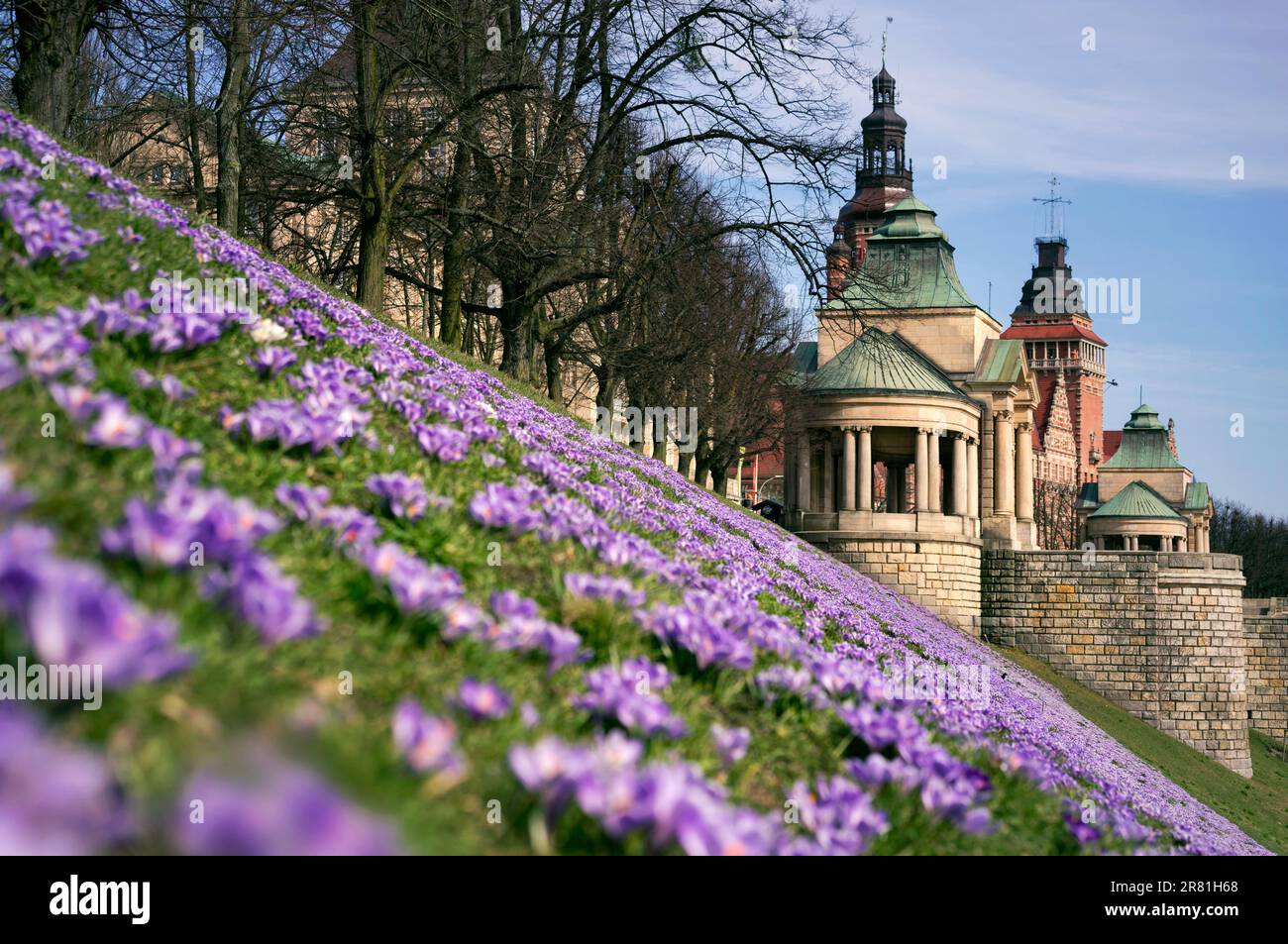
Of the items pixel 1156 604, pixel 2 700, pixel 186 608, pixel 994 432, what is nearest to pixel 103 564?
pixel 186 608

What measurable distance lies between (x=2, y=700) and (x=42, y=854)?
644 millimetres

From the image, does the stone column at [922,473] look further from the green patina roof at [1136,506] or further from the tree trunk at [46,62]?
the green patina roof at [1136,506]

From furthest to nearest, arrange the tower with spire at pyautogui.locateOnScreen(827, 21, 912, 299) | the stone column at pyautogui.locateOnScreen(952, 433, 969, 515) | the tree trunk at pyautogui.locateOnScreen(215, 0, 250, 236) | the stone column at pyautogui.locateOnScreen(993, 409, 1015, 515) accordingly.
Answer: the tower with spire at pyautogui.locateOnScreen(827, 21, 912, 299)
the stone column at pyautogui.locateOnScreen(993, 409, 1015, 515)
the stone column at pyautogui.locateOnScreen(952, 433, 969, 515)
the tree trunk at pyautogui.locateOnScreen(215, 0, 250, 236)

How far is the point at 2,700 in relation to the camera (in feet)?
7.05

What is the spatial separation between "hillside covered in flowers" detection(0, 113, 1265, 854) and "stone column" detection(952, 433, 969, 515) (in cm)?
3891

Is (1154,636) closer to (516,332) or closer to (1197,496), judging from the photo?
(516,332)

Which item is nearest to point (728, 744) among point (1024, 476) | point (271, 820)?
point (271, 820)

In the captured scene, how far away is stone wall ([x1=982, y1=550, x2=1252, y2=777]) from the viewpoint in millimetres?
42469

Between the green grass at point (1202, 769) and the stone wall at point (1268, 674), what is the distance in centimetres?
229

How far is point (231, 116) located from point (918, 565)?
30958 mm

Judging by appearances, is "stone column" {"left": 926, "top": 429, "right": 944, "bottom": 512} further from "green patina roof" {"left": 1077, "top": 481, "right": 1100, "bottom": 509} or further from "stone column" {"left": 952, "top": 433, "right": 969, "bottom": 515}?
"green patina roof" {"left": 1077, "top": 481, "right": 1100, "bottom": 509}

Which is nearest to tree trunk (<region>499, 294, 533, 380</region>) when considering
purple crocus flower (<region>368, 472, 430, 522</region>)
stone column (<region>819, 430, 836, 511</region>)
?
purple crocus flower (<region>368, 472, 430, 522</region>)

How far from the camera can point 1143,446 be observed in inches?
4146
